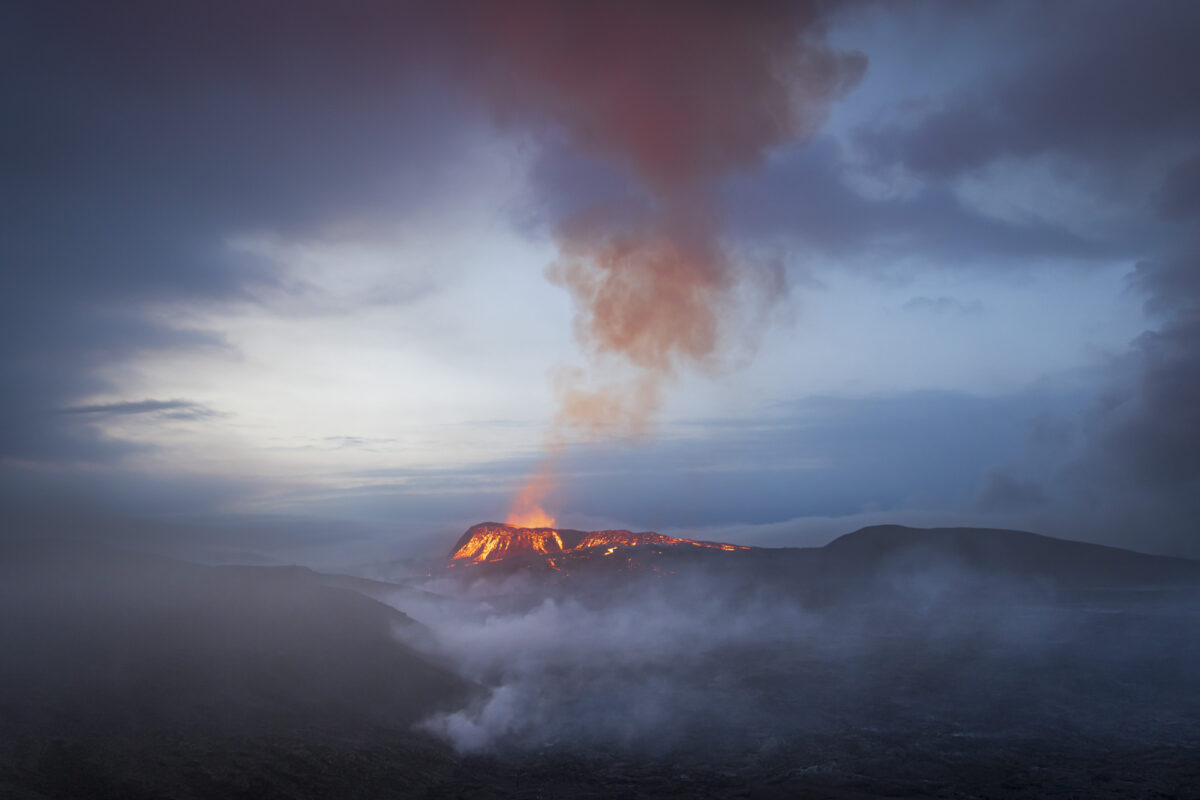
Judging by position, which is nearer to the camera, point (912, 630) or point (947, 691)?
point (947, 691)

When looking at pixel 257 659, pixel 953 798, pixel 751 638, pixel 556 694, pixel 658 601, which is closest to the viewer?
pixel 953 798

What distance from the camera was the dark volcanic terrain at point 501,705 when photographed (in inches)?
1927

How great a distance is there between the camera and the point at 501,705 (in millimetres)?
72250

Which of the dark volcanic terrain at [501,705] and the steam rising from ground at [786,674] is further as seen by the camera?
the steam rising from ground at [786,674]

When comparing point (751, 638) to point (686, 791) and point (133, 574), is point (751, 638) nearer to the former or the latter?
point (686, 791)

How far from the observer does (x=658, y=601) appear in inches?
7392

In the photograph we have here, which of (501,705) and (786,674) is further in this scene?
(786,674)

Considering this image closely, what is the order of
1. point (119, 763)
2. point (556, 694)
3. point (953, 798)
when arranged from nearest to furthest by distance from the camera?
point (119, 763), point (953, 798), point (556, 694)

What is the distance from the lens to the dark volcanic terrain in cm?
4894

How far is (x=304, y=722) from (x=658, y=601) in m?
140

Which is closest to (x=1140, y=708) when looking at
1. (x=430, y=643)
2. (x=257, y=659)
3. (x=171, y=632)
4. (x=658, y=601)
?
(x=430, y=643)

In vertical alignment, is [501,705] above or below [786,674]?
above

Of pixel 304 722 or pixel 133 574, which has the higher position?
pixel 133 574

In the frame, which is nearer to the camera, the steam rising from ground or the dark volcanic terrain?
the dark volcanic terrain
